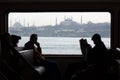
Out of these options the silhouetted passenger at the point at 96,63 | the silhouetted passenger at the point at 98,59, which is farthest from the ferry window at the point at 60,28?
the silhouetted passenger at the point at 98,59

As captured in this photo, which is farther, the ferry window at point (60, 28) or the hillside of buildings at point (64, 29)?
the hillside of buildings at point (64, 29)

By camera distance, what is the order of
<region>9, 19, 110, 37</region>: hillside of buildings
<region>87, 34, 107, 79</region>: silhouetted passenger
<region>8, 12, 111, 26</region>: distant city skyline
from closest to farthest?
<region>87, 34, 107, 79</region>: silhouetted passenger, <region>8, 12, 111, 26</region>: distant city skyline, <region>9, 19, 110, 37</region>: hillside of buildings

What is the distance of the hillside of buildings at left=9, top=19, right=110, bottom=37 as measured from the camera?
9.32 meters

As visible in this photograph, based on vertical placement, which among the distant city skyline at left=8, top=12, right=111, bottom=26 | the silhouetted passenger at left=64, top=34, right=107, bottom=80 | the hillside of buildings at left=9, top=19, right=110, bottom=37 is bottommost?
the silhouetted passenger at left=64, top=34, right=107, bottom=80

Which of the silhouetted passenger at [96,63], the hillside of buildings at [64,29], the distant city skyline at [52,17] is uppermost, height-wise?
the distant city skyline at [52,17]

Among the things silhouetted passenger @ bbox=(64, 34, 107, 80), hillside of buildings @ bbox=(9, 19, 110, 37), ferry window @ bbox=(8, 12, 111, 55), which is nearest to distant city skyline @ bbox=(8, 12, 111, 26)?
ferry window @ bbox=(8, 12, 111, 55)

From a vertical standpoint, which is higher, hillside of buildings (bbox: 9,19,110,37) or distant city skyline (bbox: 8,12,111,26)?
distant city skyline (bbox: 8,12,111,26)

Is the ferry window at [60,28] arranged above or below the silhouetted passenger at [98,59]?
above

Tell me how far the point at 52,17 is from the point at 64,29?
22.3 inches

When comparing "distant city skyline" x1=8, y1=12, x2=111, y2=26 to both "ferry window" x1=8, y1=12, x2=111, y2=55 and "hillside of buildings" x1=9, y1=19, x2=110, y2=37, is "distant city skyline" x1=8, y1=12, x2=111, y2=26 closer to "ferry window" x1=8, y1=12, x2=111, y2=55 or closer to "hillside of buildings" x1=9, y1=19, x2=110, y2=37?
"ferry window" x1=8, y1=12, x2=111, y2=55

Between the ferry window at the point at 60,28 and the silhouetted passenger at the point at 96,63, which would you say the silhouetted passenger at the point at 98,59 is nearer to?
the silhouetted passenger at the point at 96,63

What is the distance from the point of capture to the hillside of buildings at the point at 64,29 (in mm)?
9320

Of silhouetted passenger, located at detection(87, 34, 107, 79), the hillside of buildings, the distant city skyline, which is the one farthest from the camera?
the hillside of buildings

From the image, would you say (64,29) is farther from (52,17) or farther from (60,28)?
(52,17)
